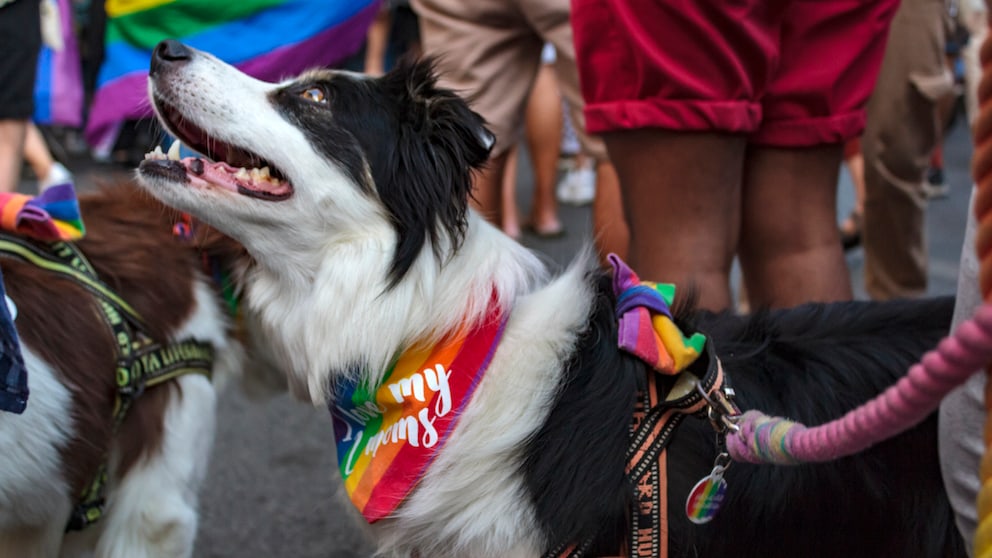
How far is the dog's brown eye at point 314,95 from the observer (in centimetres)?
191

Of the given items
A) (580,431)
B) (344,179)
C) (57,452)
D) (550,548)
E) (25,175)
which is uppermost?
(344,179)

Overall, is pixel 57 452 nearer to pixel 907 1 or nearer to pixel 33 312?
pixel 33 312

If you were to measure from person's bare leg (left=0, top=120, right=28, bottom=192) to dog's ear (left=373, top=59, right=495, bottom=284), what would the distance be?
193 centimetres

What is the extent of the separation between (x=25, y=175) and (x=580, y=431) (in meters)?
8.67

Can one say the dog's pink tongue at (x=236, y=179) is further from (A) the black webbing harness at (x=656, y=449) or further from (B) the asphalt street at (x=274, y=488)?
(A) the black webbing harness at (x=656, y=449)

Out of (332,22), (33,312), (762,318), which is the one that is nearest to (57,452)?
(33,312)

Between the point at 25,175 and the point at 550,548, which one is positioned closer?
the point at 550,548

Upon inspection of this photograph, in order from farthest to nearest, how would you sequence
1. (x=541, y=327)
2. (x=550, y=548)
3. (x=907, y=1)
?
(x=907, y=1) < (x=541, y=327) < (x=550, y=548)

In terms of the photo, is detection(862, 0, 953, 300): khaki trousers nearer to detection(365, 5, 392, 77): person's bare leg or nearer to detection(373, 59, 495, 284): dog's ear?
detection(373, 59, 495, 284): dog's ear

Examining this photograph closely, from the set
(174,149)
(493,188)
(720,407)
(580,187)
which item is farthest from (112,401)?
(580,187)

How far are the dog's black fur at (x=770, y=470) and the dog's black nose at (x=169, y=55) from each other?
3.04 ft

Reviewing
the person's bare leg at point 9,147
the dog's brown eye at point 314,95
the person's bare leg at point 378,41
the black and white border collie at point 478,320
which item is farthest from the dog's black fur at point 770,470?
the person's bare leg at point 378,41

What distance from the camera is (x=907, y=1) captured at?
3410 mm

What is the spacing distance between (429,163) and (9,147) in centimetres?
209
